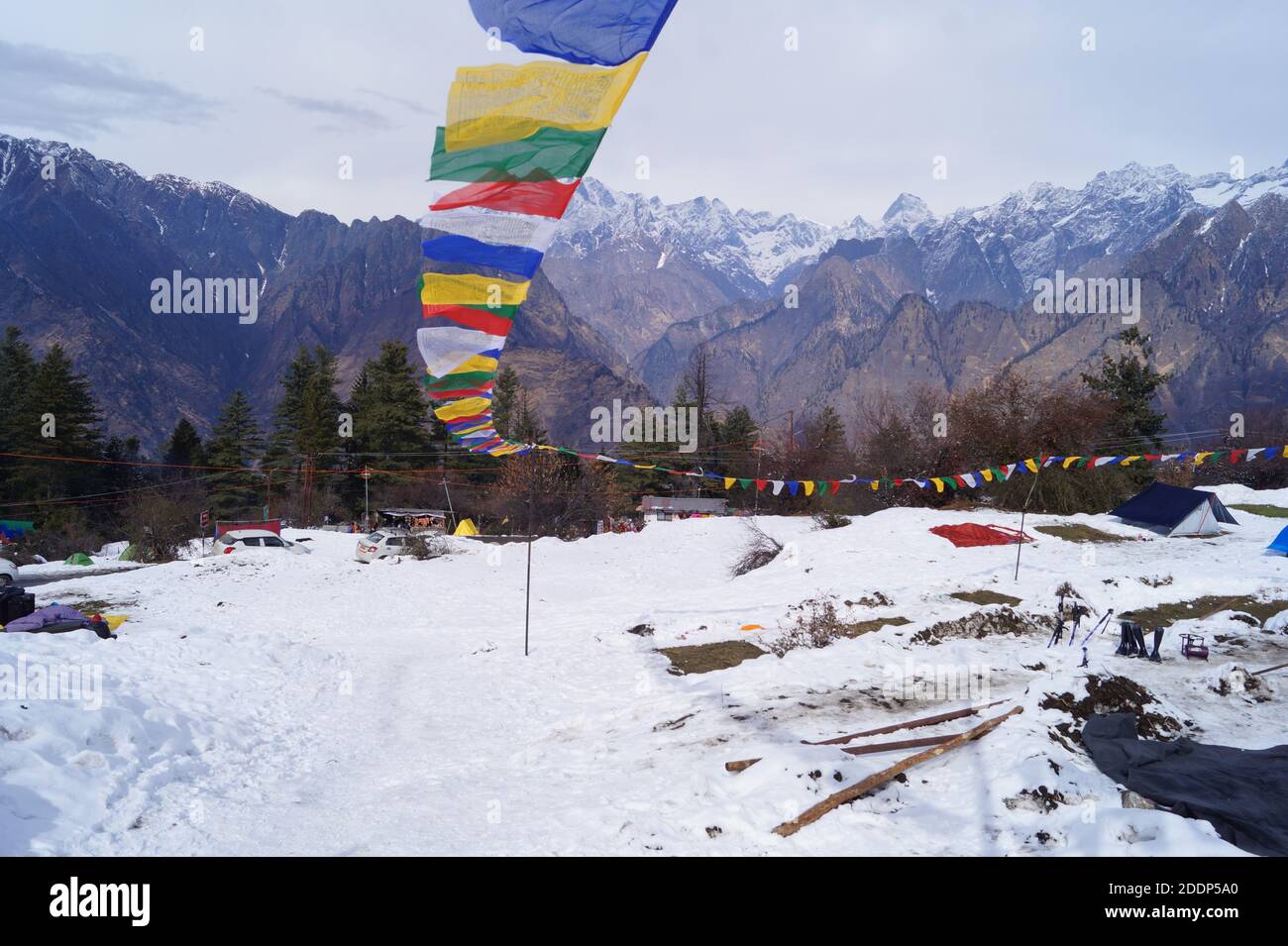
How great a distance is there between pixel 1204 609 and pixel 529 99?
20400mm

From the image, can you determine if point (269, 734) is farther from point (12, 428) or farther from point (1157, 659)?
point (12, 428)

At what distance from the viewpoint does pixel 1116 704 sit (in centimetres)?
970

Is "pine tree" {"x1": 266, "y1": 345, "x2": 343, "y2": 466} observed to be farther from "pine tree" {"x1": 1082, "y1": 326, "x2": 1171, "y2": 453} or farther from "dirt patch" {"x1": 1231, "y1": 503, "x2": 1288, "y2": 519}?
"dirt patch" {"x1": 1231, "y1": 503, "x2": 1288, "y2": 519}

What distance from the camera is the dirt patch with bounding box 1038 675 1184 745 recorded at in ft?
30.5

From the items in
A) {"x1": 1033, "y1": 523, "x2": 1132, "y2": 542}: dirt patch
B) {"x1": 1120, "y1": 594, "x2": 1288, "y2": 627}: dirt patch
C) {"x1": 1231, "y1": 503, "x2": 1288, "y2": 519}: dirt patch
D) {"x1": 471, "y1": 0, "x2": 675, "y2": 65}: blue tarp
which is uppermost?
{"x1": 471, "y1": 0, "x2": 675, "y2": 65}: blue tarp

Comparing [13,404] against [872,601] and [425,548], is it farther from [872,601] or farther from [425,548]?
[872,601]

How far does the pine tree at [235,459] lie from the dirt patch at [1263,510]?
206 feet

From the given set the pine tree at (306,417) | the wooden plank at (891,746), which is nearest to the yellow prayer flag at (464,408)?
the wooden plank at (891,746)

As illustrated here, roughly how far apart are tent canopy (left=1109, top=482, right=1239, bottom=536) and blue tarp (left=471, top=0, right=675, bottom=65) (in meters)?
32.3

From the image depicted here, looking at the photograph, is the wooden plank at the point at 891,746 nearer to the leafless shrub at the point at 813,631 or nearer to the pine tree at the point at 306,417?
the leafless shrub at the point at 813,631

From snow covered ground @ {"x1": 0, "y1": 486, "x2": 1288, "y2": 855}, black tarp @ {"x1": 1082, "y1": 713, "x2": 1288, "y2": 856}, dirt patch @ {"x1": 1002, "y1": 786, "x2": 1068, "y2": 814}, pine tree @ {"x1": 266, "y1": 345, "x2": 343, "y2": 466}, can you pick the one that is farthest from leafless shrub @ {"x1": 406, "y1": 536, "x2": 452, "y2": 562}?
pine tree @ {"x1": 266, "y1": 345, "x2": 343, "y2": 466}

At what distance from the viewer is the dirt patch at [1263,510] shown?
33.8 metres

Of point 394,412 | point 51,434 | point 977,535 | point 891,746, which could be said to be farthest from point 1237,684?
point 51,434
